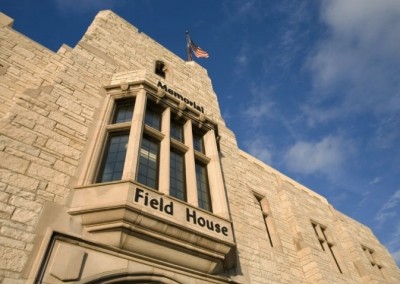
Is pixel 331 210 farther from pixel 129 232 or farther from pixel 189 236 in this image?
pixel 129 232

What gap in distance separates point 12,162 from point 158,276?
2.98 m

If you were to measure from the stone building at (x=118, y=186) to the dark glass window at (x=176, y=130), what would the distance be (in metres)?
0.04

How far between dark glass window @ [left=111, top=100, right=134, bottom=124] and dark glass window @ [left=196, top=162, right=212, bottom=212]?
7.40 ft

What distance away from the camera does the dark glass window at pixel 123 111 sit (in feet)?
24.4

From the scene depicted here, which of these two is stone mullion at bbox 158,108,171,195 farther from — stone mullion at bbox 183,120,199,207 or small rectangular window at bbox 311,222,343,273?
small rectangular window at bbox 311,222,343,273

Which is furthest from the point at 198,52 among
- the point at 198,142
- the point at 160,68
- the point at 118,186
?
the point at 118,186

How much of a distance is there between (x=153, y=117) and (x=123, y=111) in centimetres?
82

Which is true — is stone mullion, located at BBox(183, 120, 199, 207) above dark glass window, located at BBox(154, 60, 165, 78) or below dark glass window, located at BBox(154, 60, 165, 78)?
below

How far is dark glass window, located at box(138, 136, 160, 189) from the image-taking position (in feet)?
20.6

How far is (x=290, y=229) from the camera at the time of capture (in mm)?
11023

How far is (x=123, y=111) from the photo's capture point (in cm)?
775

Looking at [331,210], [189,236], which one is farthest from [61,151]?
[331,210]

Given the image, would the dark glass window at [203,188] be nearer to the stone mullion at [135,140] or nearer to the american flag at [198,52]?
the stone mullion at [135,140]

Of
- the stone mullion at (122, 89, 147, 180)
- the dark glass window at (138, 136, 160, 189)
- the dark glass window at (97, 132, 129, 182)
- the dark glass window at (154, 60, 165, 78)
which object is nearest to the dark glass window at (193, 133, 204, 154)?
the dark glass window at (138, 136, 160, 189)
